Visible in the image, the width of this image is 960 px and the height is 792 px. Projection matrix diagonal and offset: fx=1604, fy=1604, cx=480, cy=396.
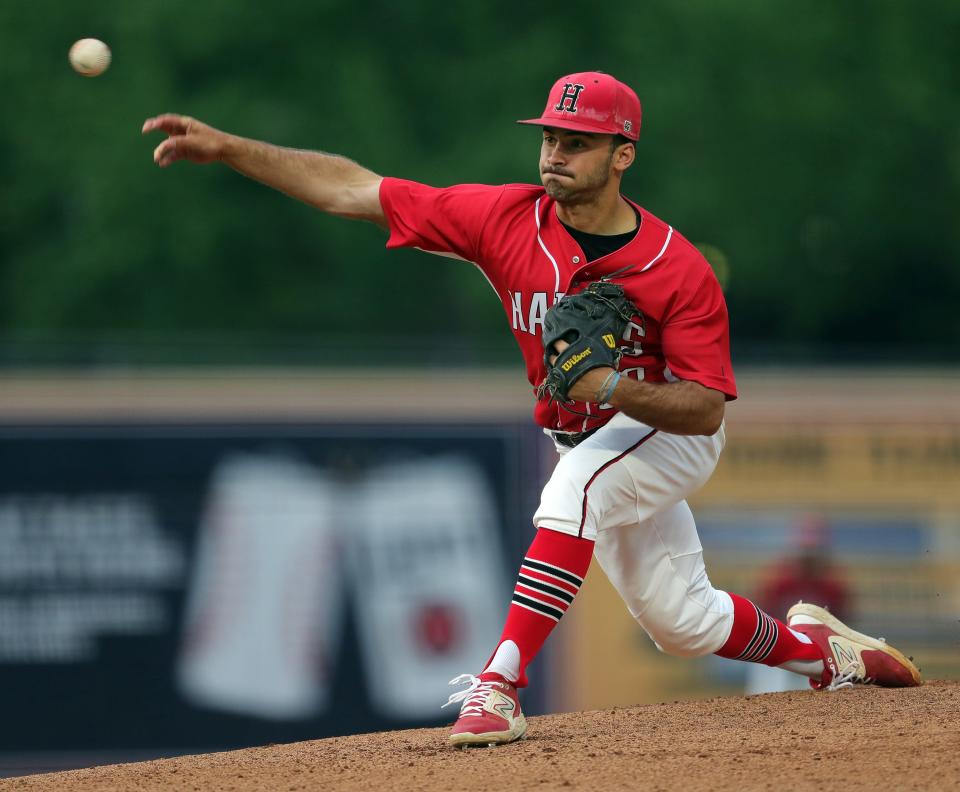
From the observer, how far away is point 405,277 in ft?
49.5

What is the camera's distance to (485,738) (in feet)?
14.5

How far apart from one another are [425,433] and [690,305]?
605cm

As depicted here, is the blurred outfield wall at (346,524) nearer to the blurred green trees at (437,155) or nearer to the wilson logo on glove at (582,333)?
the blurred green trees at (437,155)

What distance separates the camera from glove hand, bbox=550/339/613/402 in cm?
440

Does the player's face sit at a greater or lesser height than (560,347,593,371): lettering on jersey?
greater

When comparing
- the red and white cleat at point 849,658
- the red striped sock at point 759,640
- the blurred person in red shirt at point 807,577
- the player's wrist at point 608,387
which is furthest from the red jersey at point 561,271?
the blurred person in red shirt at point 807,577

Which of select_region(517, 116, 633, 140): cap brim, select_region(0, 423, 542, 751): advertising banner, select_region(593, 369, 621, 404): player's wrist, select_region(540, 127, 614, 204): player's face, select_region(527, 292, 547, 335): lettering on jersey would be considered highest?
select_region(517, 116, 633, 140): cap brim

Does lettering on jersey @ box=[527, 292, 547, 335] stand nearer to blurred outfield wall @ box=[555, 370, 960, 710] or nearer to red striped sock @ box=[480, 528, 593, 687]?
red striped sock @ box=[480, 528, 593, 687]

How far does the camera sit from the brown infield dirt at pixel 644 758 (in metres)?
4.02

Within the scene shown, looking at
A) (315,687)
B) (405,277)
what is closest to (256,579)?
(315,687)

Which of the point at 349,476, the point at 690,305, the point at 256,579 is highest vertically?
the point at 690,305

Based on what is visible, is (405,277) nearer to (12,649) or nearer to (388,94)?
(388,94)

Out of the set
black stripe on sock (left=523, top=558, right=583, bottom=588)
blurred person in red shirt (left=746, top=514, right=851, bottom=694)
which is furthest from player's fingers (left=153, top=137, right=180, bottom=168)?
blurred person in red shirt (left=746, top=514, right=851, bottom=694)

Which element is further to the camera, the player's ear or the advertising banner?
the advertising banner
